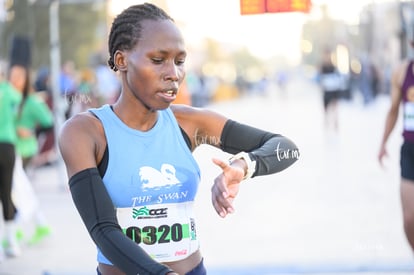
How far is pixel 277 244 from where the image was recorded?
7027 mm

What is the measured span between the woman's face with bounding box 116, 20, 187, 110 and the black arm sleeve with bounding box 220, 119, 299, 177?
322mm

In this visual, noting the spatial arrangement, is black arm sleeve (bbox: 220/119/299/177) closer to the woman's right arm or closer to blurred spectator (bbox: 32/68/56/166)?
the woman's right arm

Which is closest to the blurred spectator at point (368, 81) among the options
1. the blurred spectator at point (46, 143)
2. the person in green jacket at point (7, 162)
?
the blurred spectator at point (46, 143)

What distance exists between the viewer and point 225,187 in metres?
2.03

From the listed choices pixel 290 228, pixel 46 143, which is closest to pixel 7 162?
pixel 290 228

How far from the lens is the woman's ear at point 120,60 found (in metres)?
2.38

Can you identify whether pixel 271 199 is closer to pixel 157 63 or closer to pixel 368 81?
pixel 157 63

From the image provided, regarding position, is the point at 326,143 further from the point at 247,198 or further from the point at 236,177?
the point at 236,177

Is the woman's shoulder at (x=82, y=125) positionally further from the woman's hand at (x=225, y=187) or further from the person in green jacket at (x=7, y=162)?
the person in green jacket at (x=7, y=162)

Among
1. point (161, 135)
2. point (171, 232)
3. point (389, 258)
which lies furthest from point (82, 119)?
point (389, 258)

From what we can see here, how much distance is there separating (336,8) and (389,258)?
364 cm

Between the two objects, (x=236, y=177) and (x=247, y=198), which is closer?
(x=236, y=177)

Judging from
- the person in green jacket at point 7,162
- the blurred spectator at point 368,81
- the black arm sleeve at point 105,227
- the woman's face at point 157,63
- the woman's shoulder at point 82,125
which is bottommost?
the blurred spectator at point 368,81

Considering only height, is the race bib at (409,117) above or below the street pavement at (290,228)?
above
